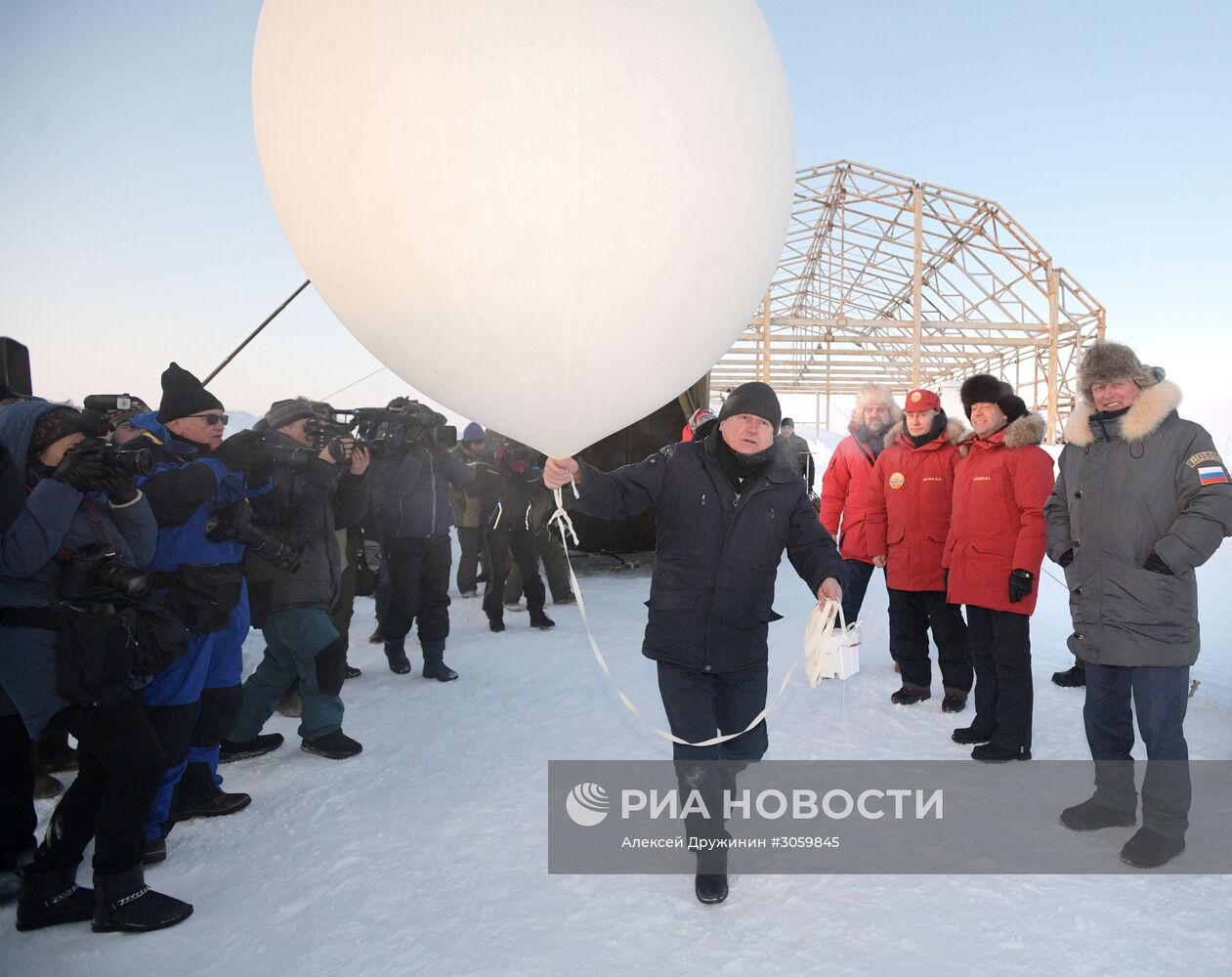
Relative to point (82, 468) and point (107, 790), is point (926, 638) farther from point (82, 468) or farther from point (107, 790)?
point (82, 468)

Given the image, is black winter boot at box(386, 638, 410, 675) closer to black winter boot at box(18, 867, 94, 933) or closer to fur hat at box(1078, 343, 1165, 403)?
black winter boot at box(18, 867, 94, 933)

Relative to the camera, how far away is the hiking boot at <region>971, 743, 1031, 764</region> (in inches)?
109

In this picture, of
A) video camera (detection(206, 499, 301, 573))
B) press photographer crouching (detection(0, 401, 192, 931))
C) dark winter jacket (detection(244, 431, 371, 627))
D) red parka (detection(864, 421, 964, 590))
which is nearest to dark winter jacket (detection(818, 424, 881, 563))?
red parka (detection(864, 421, 964, 590))

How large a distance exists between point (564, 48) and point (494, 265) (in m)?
0.37

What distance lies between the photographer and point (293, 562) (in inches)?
106

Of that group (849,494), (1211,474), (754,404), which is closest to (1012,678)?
(1211,474)

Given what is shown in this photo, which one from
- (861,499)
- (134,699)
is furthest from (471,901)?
(861,499)

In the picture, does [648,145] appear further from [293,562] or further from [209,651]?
[293,562]

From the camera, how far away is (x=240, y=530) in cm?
237

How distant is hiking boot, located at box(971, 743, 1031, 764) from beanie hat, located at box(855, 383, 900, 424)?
1853 mm

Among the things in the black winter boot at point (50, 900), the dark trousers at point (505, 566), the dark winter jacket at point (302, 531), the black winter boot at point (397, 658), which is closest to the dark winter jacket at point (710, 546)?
the dark winter jacket at point (302, 531)

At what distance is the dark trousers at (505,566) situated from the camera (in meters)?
5.10

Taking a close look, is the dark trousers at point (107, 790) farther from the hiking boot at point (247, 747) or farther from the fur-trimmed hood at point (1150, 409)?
the fur-trimmed hood at point (1150, 409)

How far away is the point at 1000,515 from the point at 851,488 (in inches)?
46.3
